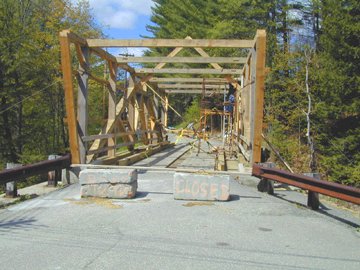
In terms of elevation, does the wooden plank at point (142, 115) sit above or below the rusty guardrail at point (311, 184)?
above

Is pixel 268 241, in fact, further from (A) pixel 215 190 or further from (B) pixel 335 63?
(B) pixel 335 63

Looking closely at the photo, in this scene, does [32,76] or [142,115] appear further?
[32,76]

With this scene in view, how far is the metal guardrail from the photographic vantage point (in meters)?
7.48

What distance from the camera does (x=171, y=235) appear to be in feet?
18.4

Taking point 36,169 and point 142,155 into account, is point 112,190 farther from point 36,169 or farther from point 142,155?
point 142,155

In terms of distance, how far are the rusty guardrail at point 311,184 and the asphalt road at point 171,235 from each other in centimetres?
42

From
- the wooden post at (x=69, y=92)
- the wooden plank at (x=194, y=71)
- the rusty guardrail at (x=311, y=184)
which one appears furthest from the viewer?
the wooden plank at (x=194, y=71)

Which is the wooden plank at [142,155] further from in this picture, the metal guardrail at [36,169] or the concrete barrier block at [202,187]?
the concrete barrier block at [202,187]

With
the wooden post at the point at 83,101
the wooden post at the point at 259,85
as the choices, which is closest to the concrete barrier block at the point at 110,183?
the wooden post at the point at 83,101

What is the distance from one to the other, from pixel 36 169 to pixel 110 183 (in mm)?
1749

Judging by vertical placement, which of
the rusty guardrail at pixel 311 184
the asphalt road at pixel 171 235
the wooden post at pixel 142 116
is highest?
the wooden post at pixel 142 116

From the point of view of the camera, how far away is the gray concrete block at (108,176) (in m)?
7.84

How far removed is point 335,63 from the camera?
822 inches

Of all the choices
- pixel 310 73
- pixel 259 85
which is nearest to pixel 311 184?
pixel 259 85
